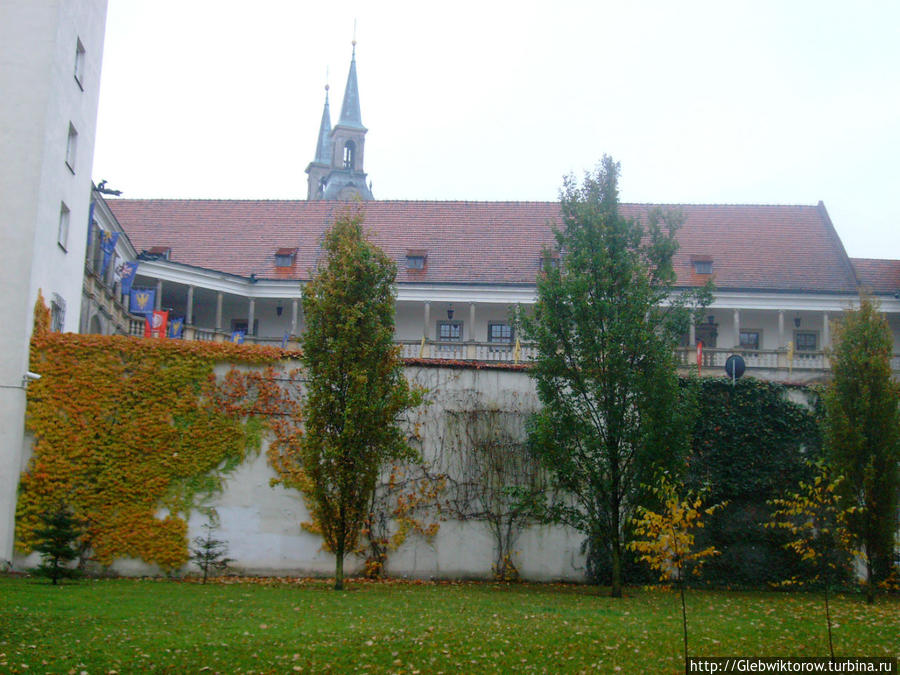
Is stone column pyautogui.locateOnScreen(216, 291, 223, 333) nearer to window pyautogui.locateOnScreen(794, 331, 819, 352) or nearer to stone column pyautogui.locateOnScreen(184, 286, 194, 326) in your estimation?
stone column pyautogui.locateOnScreen(184, 286, 194, 326)

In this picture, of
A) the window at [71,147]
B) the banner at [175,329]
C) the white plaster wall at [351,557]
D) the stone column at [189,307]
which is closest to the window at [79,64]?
the window at [71,147]

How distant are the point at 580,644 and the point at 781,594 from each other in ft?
29.3

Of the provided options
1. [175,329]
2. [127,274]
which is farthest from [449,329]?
[127,274]

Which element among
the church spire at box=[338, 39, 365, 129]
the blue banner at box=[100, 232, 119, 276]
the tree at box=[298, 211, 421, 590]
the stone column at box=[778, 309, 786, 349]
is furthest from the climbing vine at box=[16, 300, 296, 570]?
the church spire at box=[338, 39, 365, 129]

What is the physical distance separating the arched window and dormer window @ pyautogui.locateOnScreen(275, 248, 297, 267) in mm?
42314

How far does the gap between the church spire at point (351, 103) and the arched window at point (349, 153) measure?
1.72m

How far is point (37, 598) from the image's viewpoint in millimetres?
13961

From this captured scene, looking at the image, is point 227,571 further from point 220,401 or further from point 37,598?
point 37,598

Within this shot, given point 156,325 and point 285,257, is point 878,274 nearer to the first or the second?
point 285,257

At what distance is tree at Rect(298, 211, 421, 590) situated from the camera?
16984 millimetres

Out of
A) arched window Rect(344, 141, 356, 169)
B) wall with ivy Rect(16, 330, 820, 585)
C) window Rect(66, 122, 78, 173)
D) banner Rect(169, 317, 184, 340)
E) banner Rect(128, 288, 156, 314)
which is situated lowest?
wall with ivy Rect(16, 330, 820, 585)

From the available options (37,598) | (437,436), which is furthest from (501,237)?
(37,598)

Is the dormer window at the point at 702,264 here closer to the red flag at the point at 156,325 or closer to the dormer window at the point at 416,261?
the dormer window at the point at 416,261

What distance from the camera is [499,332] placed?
122 feet
